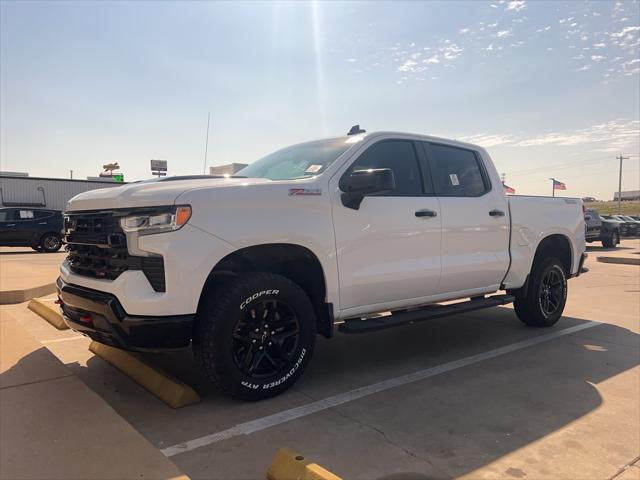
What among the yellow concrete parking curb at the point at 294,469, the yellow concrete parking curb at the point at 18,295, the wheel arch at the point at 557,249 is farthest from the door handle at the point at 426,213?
the yellow concrete parking curb at the point at 18,295

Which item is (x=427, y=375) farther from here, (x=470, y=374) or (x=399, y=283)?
(x=399, y=283)

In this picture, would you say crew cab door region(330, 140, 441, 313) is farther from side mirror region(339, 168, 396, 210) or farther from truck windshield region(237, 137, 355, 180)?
truck windshield region(237, 137, 355, 180)

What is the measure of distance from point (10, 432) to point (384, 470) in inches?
82.3

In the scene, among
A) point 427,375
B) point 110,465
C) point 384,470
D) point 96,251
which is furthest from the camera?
point 427,375

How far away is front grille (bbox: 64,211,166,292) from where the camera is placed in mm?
3197

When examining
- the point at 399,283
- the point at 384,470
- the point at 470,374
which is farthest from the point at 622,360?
the point at 384,470

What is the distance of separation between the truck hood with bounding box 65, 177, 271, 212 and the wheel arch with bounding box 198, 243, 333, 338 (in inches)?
20.0

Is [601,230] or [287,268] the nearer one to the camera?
[287,268]

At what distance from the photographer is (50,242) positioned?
18516 millimetres

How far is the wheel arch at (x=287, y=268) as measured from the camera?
3613mm

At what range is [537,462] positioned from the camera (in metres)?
2.88

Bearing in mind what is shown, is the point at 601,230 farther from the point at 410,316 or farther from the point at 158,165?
the point at 158,165

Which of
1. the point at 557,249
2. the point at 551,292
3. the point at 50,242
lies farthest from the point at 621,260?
the point at 50,242

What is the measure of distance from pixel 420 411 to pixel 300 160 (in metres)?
2.35
